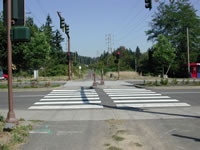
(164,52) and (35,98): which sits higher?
(164,52)

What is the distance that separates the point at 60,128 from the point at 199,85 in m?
16.1

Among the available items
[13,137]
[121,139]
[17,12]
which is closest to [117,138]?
[121,139]

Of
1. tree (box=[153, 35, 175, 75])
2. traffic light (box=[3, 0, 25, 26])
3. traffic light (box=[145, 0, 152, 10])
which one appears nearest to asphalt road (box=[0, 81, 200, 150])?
traffic light (box=[3, 0, 25, 26])

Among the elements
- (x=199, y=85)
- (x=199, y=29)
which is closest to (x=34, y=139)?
(x=199, y=85)

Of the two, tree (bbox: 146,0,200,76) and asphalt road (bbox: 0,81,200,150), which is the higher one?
tree (bbox: 146,0,200,76)

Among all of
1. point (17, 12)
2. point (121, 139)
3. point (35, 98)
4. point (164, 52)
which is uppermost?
point (164, 52)

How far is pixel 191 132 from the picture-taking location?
664cm

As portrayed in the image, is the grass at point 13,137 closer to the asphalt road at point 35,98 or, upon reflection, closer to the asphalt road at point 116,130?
the asphalt road at point 116,130

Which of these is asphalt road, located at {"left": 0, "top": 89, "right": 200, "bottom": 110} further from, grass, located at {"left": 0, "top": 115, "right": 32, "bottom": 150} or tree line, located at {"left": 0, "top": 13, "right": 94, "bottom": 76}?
tree line, located at {"left": 0, "top": 13, "right": 94, "bottom": 76}

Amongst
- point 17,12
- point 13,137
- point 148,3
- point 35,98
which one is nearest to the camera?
point 13,137

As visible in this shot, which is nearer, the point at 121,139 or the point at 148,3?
the point at 121,139

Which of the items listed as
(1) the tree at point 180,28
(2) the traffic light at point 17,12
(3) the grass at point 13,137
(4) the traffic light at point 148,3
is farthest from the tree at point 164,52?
(3) the grass at point 13,137

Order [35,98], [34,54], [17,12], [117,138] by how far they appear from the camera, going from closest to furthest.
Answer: [117,138]
[17,12]
[35,98]
[34,54]

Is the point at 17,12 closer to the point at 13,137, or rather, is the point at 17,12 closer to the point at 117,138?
the point at 13,137
